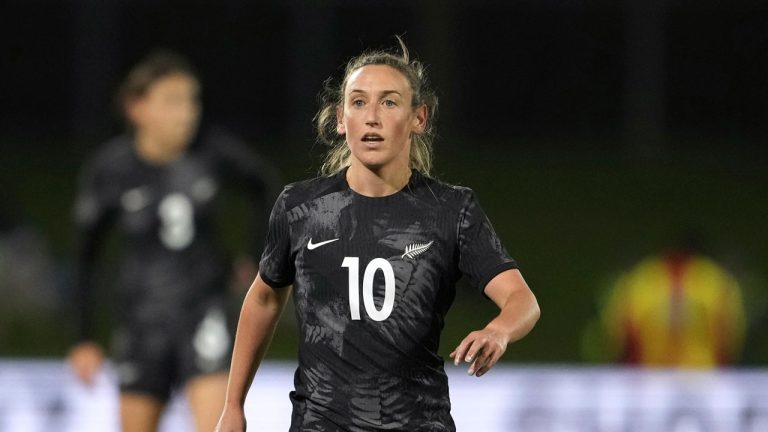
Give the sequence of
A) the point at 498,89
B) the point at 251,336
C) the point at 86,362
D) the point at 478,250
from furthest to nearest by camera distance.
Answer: the point at 498,89 → the point at 86,362 → the point at 251,336 → the point at 478,250

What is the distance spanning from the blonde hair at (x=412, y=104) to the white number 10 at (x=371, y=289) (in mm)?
334

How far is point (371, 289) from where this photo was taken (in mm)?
3545

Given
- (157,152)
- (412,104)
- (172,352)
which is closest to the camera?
(412,104)

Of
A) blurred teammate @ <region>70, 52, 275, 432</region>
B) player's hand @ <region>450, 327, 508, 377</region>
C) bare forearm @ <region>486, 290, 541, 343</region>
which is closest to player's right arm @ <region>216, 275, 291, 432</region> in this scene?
bare forearm @ <region>486, 290, 541, 343</region>

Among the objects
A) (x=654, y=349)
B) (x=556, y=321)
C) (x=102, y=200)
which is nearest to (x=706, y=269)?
(x=654, y=349)

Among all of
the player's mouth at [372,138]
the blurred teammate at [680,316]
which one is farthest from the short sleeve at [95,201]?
the blurred teammate at [680,316]

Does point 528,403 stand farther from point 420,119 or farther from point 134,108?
point 420,119

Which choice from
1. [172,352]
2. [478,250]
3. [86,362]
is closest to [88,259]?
[86,362]

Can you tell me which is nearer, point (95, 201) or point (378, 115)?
point (378, 115)

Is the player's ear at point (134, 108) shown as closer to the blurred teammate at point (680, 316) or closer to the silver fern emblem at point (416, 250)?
the silver fern emblem at point (416, 250)

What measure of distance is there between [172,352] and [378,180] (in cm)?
268

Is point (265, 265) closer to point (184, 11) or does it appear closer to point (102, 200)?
point (102, 200)

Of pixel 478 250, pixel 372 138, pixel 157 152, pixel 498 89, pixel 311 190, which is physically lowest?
pixel 478 250

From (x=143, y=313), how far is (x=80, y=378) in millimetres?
417
